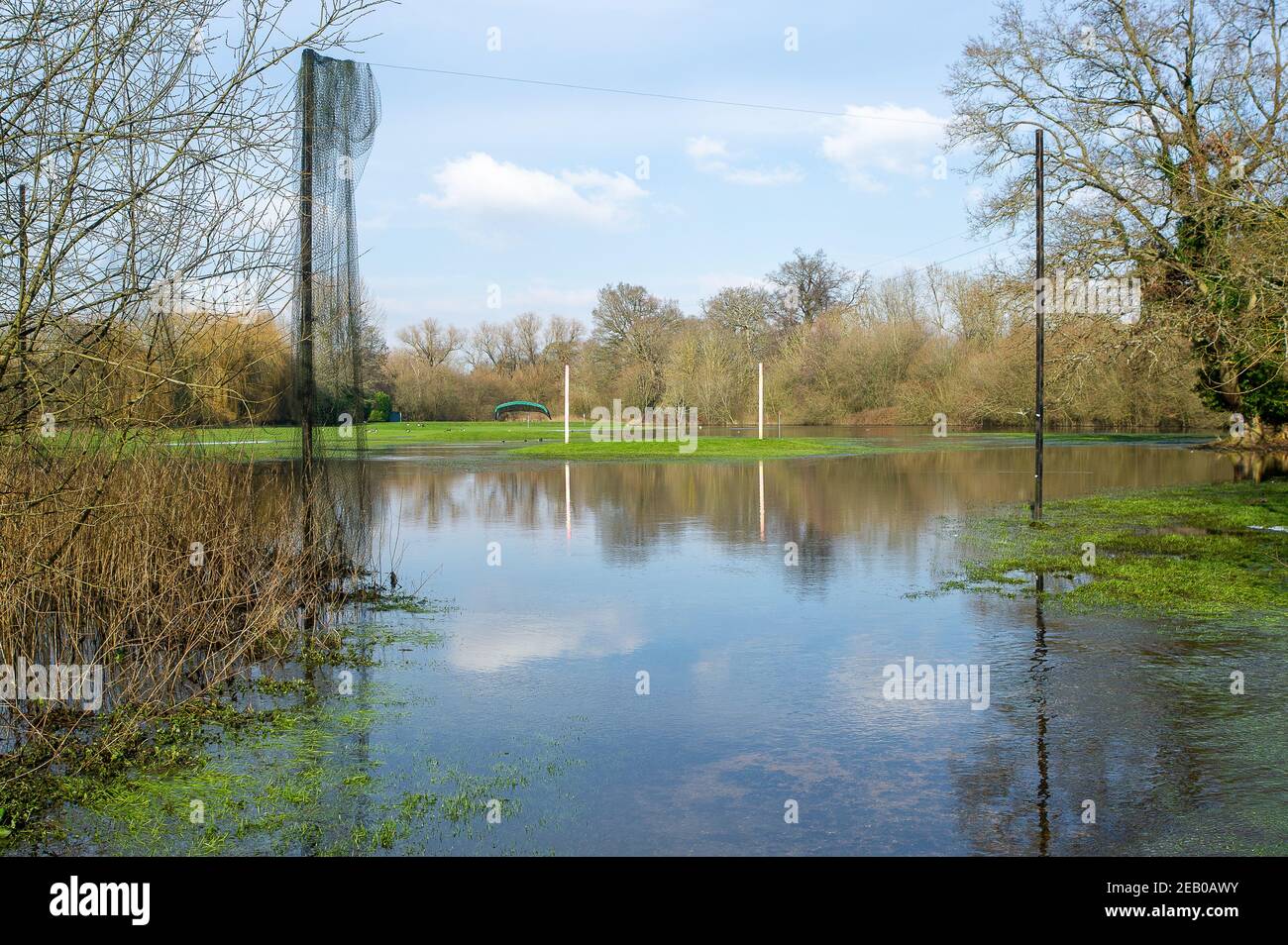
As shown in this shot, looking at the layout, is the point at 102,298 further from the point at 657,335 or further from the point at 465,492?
the point at 657,335

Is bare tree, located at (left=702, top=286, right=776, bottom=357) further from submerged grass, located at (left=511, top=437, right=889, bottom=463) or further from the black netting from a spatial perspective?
the black netting

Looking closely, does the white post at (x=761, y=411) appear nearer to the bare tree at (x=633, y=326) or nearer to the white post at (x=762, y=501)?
the white post at (x=762, y=501)

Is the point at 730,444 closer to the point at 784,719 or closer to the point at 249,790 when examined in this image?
the point at 784,719

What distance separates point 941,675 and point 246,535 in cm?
678

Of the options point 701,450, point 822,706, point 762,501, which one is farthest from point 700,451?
point 822,706

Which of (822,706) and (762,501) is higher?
(762,501)

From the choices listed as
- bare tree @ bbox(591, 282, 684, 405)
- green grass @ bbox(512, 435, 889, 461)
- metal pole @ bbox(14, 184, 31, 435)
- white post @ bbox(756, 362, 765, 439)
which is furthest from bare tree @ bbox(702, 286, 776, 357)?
metal pole @ bbox(14, 184, 31, 435)

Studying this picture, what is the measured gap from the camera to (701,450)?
43.3 meters

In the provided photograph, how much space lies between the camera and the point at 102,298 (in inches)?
243

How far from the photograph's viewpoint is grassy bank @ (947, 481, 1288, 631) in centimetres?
1179

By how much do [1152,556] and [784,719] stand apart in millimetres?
9381

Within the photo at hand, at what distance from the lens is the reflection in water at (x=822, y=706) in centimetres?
574
